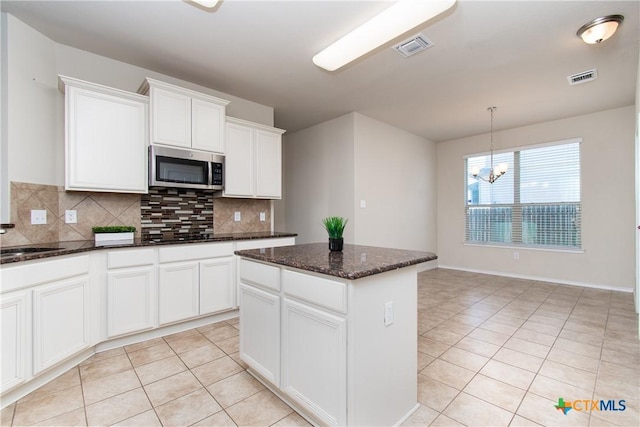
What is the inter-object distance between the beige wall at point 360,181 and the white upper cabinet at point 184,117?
74.9 inches

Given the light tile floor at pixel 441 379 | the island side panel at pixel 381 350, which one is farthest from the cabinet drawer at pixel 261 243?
the island side panel at pixel 381 350

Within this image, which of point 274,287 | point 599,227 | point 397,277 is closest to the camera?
point 397,277

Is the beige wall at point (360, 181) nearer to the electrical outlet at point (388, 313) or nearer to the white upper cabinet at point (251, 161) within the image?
the white upper cabinet at point (251, 161)

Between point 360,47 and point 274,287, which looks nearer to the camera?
point 274,287

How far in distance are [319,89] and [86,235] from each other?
285cm

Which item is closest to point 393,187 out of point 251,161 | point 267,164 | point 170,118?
point 267,164

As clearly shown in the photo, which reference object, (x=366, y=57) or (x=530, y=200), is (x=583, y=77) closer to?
(x=530, y=200)

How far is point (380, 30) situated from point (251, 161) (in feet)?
6.75

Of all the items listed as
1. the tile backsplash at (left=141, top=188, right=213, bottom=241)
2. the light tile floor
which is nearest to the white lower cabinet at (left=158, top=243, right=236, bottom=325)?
the light tile floor

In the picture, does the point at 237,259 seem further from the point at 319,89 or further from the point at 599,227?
the point at 599,227

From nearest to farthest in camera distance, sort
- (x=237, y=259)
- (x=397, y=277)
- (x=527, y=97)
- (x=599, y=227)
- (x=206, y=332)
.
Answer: (x=397, y=277) → (x=206, y=332) → (x=237, y=259) → (x=527, y=97) → (x=599, y=227)

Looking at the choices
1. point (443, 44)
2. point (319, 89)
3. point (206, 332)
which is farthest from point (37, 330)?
point (443, 44)

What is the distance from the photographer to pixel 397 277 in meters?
1.59

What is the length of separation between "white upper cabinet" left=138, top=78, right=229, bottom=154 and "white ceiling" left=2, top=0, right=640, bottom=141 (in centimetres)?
30
